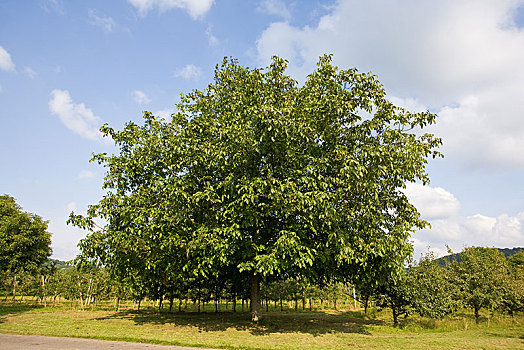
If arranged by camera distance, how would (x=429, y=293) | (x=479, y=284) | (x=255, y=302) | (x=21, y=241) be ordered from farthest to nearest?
(x=21, y=241), (x=479, y=284), (x=429, y=293), (x=255, y=302)

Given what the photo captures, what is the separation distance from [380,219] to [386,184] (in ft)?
6.73

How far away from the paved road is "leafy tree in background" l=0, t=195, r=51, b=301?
89.0ft

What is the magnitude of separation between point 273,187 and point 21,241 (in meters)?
35.5

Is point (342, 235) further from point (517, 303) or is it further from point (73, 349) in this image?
point (517, 303)

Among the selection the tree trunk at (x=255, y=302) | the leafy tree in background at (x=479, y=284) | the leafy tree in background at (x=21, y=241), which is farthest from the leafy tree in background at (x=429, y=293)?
the leafy tree in background at (x=21, y=241)

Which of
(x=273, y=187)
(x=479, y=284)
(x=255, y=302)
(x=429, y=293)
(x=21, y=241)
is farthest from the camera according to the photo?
(x=21, y=241)

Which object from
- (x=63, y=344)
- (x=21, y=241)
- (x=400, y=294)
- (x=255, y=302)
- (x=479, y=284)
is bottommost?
(x=63, y=344)

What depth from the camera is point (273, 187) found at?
14.8 meters

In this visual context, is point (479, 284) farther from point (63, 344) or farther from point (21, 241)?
point (21, 241)

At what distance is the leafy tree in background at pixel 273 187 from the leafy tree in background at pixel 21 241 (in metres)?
24.2

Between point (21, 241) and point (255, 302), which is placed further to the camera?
point (21, 241)

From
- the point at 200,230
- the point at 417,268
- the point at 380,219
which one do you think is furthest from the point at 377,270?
the point at 200,230

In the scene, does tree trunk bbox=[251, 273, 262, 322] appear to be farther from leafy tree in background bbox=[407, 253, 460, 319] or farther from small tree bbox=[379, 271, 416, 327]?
leafy tree in background bbox=[407, 253, 460, 319]

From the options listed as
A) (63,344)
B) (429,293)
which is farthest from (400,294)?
(63,344)
